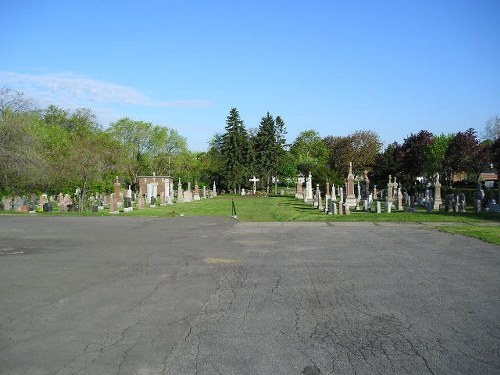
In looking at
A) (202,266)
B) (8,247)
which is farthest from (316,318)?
(8,247)

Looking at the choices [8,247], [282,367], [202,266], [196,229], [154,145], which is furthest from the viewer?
[154,145]

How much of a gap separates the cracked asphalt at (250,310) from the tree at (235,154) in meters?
69.7

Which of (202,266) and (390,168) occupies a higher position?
(390,168)

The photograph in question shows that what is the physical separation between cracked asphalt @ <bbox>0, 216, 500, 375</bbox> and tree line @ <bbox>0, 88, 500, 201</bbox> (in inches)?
1042

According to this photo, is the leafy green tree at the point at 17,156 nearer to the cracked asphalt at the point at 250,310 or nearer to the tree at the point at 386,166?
the cracked asphalt at the point at 250,310

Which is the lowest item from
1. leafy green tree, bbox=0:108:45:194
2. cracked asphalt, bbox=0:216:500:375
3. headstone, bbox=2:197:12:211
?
cracked asphalt, bbox=0:216:500:375

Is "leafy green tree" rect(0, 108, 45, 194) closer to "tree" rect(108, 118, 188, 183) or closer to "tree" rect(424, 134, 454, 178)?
"tree" rect(108, 118, 188, 183)

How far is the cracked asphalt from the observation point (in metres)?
4.94

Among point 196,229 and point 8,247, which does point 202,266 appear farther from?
point 196,229

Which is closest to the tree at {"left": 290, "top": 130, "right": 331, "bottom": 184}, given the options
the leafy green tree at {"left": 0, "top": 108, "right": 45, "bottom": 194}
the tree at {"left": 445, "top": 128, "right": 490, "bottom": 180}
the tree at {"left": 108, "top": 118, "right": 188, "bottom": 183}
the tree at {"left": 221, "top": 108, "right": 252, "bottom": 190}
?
the tree at {"left": 221, "top": 108, "right": 252, "bottom": 190}

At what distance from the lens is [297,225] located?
891 inches

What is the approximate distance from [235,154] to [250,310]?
79207mm

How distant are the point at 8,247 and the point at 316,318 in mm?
11672

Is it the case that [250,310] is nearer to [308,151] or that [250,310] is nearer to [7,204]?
[7,204]
